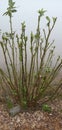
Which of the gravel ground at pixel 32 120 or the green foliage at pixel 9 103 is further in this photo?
the green foliage at pixel 9 103

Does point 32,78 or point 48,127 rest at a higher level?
point 32,78

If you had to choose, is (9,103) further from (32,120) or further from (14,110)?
(32,120)

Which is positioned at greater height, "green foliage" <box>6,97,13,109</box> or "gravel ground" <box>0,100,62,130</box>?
"green foliage" <box>6,97,13,109</box>

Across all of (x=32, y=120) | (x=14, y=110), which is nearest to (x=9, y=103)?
(x=14, y=110)

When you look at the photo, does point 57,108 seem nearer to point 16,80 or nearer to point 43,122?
point 43,122

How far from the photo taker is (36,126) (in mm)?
2469

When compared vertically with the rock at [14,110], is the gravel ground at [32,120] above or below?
below

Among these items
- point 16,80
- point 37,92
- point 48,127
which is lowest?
point 48,127

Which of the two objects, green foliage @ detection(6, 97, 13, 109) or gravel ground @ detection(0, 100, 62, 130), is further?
green foliage @ detection(6, 97, 13, 109)

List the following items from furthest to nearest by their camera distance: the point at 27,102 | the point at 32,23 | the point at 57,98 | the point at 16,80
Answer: the point at 32,23
the point at 57,98
the point at 27,102
the point at 16,80

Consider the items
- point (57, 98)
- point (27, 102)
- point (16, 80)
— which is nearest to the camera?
point (16, 80)

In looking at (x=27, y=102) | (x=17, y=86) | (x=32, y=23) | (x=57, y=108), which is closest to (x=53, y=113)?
(x=57, y=108)

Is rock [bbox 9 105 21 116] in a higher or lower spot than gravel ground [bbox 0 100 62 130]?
higher

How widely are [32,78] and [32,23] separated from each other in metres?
2.25
